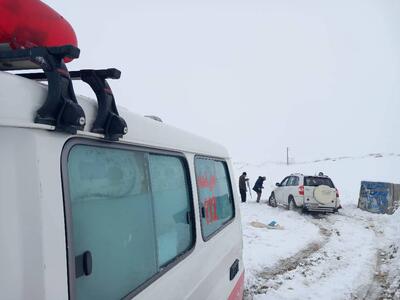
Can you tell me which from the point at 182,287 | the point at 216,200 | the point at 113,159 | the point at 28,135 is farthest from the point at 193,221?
the point at 28,135

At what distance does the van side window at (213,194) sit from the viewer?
122 inches

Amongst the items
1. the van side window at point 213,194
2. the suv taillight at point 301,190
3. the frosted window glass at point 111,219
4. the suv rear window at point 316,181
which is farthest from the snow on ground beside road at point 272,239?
the frosted window glass at point 111,219

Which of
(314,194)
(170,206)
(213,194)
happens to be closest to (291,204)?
(314,194)

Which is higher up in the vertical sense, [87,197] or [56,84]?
[56,84]

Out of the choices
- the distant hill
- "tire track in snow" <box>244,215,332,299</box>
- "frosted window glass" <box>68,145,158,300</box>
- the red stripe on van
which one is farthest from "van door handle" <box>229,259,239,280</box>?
the distant hill

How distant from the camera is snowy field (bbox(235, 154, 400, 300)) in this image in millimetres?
6496

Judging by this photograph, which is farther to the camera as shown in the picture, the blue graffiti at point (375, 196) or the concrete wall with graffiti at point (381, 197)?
the blue graffiti at point (375, 196)

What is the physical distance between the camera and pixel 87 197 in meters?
1.58

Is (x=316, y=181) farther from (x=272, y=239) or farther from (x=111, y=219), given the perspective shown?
(x=111, y=219)

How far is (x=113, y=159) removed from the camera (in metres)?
1.81

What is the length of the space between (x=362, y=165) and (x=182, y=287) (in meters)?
48.8

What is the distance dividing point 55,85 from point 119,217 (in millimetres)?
721

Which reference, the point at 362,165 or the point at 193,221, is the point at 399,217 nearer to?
the point at 193,221

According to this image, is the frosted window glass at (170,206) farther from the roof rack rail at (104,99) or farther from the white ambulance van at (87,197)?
the roof rack rail at (104,99)
